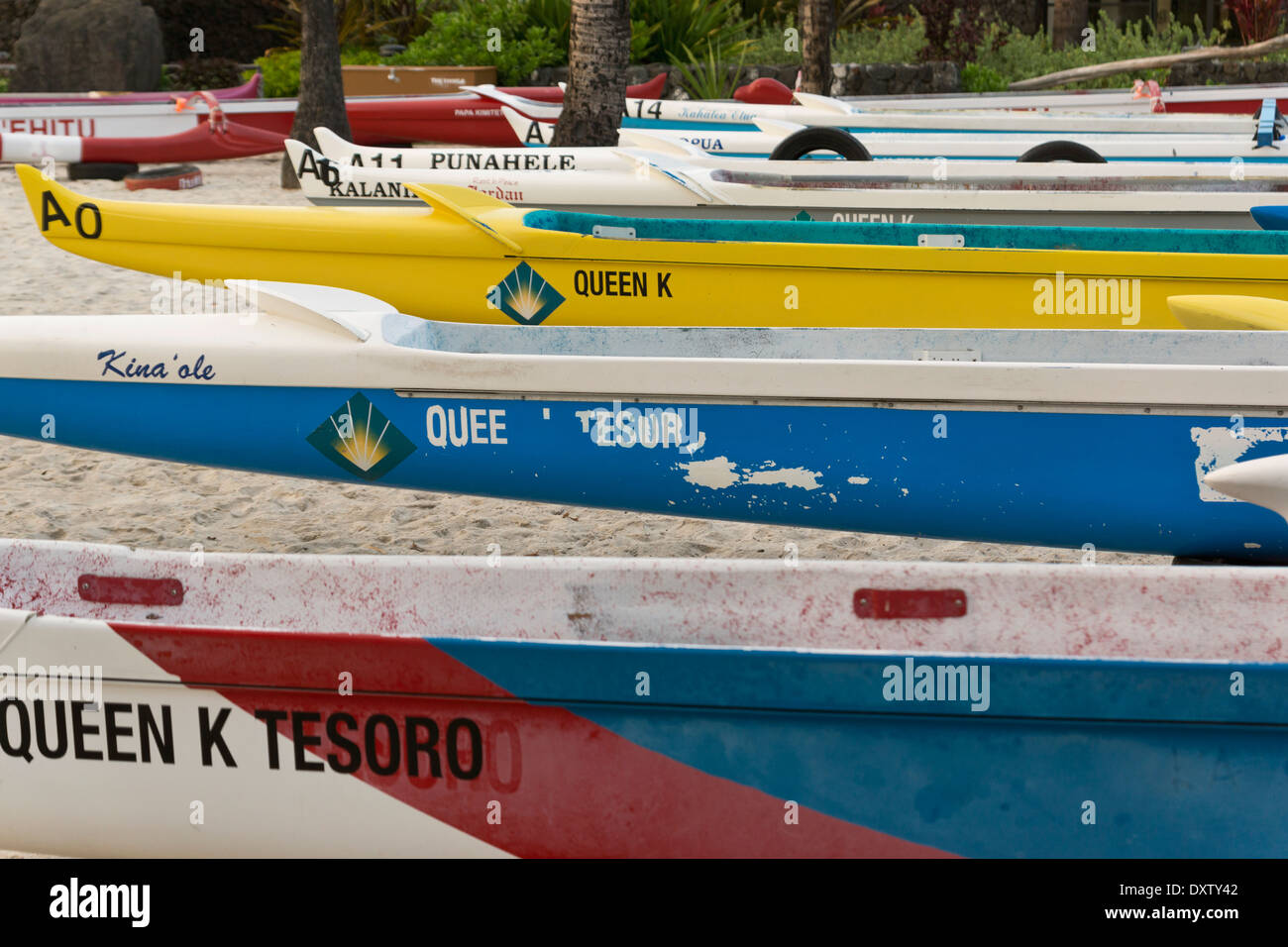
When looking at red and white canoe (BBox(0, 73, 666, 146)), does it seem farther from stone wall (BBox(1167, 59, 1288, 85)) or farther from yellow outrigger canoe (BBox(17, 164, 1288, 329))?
yellow outrigger canoe (BBox(17, 164, 1288, 329))

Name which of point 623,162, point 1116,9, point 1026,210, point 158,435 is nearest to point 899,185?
point 1026,210

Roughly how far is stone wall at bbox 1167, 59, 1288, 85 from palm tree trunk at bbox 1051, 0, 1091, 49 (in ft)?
3.62

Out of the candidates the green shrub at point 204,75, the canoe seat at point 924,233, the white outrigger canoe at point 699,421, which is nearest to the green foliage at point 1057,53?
the green shrub at point 204,75

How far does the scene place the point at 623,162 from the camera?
6465 mm

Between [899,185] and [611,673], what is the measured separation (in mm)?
4215

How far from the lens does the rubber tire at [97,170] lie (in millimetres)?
10734

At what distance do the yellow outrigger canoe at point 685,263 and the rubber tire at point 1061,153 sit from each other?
215 centimetres

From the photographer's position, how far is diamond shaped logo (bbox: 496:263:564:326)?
459 centimetres

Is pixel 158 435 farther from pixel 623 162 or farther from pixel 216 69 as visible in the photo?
pixel 216 69

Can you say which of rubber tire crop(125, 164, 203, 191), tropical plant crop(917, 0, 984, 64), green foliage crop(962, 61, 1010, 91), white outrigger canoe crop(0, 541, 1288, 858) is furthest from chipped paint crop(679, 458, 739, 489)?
tropical plant crop(917, 0, 984, 64)

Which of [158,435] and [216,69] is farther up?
[216,69]

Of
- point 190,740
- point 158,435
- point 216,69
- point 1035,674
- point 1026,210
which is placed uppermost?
point 216,69

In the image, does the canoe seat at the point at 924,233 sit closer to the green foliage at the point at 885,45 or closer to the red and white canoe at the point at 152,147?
the red and white canoe at the point at 152,147

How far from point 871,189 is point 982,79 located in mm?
8575
